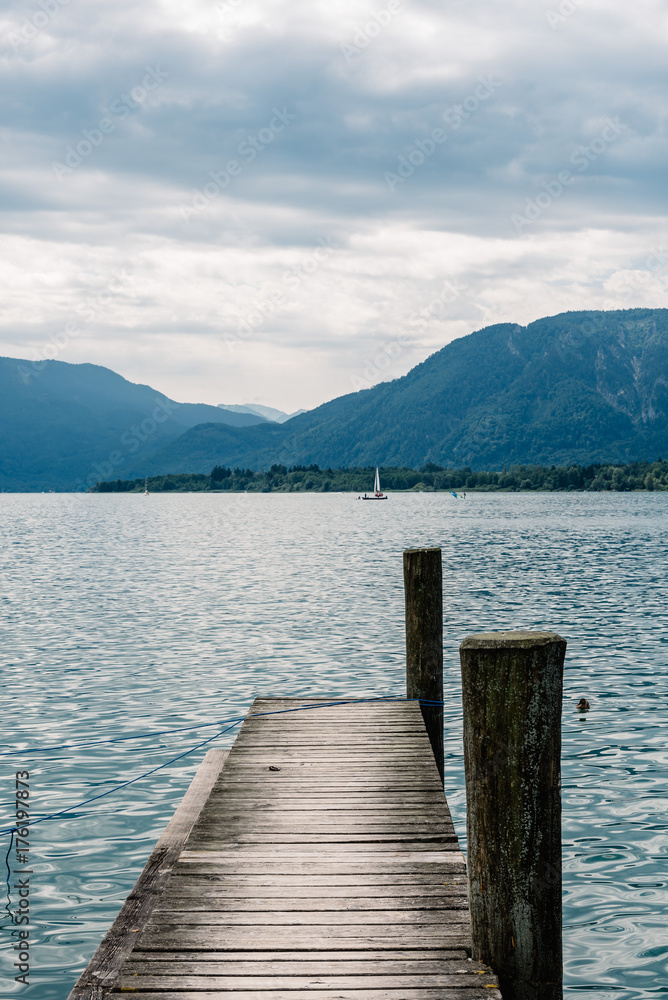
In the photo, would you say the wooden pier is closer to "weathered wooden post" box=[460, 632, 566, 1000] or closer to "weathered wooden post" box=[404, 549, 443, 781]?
"weathered wooden post" box=[460, 632, 566, 1000]

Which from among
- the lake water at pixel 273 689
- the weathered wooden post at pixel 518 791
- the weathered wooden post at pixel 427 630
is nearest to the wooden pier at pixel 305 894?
the weathered wooden post at pixel 518 791

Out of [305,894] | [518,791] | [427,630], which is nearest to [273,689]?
[427,630]

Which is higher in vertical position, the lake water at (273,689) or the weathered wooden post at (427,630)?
the weathered wooden post at (427,630)

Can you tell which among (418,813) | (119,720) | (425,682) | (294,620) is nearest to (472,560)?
(294,620)

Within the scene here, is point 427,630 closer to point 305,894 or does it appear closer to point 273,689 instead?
point 305,894

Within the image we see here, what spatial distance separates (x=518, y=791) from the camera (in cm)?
476

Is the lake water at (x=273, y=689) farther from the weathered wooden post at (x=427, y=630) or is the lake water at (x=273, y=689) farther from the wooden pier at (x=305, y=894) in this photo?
the wooden pier at (x=305, y=894)

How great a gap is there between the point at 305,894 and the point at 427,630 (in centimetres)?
560

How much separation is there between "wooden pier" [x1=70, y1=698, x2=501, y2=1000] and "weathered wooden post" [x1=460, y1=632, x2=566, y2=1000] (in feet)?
1.11

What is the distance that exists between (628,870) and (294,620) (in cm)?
2015

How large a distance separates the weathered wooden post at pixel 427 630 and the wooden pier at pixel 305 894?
5.53 feet

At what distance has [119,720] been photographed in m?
16.6

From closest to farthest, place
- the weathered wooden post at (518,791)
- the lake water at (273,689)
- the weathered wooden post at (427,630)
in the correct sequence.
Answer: the weathered wooden post at (518,791), the lake water at (273,689), the weathered wooden post at (427,630)

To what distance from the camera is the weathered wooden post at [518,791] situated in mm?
4754
